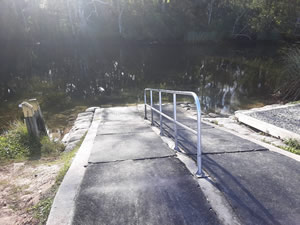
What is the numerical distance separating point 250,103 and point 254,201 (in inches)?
403

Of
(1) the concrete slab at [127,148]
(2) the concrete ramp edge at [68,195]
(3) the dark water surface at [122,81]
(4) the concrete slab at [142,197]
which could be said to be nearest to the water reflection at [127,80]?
(3) the dark water surface at [122,81]

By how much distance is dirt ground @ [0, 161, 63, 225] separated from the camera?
2.69m

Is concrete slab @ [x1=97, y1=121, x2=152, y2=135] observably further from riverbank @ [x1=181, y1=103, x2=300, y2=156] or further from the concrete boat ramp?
riverbank @ [x1=181, y1=103, x2=300, y2=156]

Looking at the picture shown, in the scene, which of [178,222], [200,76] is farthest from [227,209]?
[200,76]

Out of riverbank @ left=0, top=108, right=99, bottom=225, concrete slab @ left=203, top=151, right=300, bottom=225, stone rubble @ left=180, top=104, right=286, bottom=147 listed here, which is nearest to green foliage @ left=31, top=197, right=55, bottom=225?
riverbank @ left=0, top=108, right=99, bottom=225

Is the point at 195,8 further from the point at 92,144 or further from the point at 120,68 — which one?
the point at 92,144

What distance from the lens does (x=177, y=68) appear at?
2217cm

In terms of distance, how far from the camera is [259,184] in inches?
111

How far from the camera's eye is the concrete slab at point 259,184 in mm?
2328

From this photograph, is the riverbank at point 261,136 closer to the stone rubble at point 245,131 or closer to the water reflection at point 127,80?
the stone rubble at point 245,131

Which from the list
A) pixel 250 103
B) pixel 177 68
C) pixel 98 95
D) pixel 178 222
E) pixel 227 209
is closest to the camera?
pixel 178 222

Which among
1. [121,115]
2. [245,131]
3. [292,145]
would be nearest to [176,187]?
[292,145]

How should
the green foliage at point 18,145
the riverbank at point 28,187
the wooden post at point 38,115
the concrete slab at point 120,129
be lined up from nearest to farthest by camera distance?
the riverbank at point 28,187
the green foliage at point 18,145
the concrete slab at point 120,129
the wooden post at point 38,115

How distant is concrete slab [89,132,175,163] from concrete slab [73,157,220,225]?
320 millimetres
